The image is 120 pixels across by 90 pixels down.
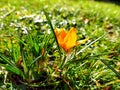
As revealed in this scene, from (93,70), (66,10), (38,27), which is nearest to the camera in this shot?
(93,70)

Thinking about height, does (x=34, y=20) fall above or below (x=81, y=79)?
above

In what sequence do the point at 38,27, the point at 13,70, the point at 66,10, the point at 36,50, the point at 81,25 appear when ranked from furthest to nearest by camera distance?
the point at 66,10 → the point at 81,25 → the point at 38,27 → the point at 36,50 → the point at 13,70

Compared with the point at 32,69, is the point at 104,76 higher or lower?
lower

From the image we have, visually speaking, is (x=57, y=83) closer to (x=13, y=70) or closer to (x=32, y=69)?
(x=32, y=69)

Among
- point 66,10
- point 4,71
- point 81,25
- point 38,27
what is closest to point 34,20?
point 38,27

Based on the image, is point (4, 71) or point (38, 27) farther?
point (38, 27)

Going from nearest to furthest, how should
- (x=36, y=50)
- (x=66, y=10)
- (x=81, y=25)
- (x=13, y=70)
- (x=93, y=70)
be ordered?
1. (x=13, y=70)
2. (x=36, y=50)
3. (x=93, y=70)
4. (x=81, y=25)
5. (x=66, y=10)

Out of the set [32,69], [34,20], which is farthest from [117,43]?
[32,69]

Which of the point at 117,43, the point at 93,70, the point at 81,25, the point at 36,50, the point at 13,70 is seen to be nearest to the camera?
the point at 13,70

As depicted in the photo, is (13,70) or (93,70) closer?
(13,70)

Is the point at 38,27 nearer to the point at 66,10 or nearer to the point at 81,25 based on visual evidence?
the point at 81,25
